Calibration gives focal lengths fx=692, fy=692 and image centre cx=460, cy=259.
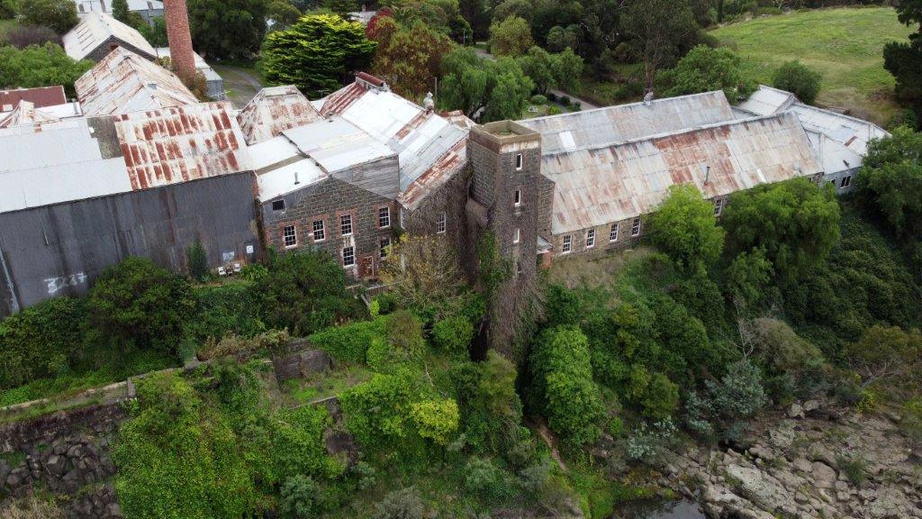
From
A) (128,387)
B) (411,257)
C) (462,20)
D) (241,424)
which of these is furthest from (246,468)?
(462,20)

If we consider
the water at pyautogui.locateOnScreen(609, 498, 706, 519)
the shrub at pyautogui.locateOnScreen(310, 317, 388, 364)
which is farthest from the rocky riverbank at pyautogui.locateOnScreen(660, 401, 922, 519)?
the shrub at pyautogui.locateOnScreen(310, 317, 388, 364)

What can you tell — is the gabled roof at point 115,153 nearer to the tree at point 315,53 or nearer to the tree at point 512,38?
the tree at point 315,53

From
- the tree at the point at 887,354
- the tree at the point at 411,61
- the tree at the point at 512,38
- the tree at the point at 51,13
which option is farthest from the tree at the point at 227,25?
the tree at the point at 887,354

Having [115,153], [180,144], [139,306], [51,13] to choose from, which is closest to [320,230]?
[180,144]

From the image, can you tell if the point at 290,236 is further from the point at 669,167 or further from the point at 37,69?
the point at 37,69

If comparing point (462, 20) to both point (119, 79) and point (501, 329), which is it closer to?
point (119, 79)
